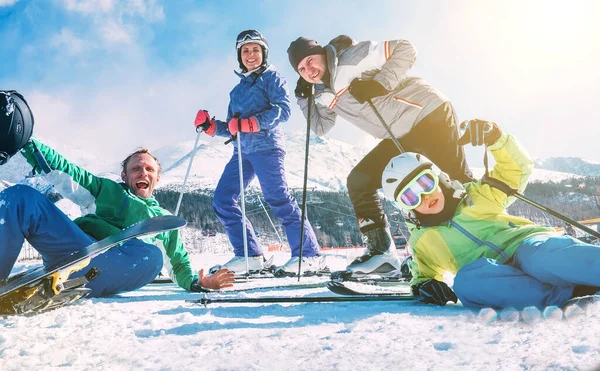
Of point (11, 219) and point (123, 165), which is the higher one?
point (123, 165)

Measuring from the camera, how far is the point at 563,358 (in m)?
1.01

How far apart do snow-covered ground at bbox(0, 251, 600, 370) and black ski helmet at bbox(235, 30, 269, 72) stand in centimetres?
344

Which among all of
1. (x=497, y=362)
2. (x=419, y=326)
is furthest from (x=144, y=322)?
(x=497, y=362)

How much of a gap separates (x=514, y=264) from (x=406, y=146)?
1.54m

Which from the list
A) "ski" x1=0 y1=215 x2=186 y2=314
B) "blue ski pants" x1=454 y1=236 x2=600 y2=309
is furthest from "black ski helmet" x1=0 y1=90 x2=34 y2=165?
"blue ski pants" x1=454 y1=236 x2=600 y2=309

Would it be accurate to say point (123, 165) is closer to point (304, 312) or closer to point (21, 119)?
point (21, 119)

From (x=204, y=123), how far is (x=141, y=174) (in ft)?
6.10

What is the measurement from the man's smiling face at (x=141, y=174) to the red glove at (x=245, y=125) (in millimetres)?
1422

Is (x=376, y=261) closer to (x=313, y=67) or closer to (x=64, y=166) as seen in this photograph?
(x=313, y=67)

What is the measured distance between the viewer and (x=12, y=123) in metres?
2.05

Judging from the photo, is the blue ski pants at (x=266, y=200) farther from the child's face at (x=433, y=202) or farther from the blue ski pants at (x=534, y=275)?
the blue ski pants at (x=534, y=275)

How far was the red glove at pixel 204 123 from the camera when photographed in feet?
15.5

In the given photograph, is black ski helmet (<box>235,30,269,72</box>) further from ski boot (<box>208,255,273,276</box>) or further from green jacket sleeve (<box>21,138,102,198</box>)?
green jacket sleeve (<box>21,138,102,198</box>)

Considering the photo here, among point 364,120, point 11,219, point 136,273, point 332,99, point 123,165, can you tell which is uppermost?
point 332,99
